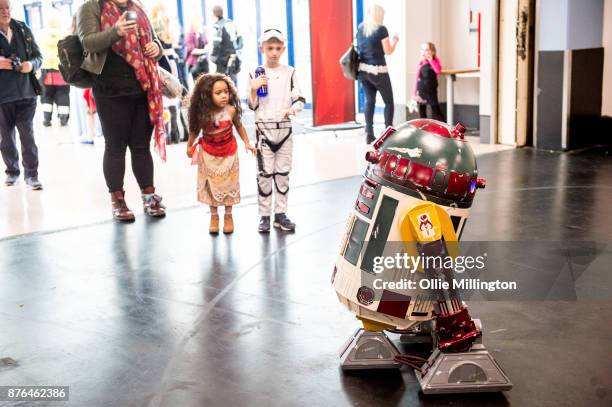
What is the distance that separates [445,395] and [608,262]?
76.4 inches

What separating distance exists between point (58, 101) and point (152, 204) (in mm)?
7528

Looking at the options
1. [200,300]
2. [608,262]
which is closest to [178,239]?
[200,300]

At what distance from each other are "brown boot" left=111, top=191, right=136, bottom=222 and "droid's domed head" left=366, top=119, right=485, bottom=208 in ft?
10.7

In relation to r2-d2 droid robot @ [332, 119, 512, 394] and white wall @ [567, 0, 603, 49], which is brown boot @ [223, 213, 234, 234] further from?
white wall @ [567, 0, 603, 49]

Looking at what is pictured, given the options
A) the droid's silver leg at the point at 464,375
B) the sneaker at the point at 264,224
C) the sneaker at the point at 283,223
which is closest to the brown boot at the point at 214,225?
the sneaker at the point at 264,224

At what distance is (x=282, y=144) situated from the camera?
5301 millimetres

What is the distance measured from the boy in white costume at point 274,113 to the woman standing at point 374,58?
161 inches

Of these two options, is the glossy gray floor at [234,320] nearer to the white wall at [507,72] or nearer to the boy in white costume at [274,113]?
the boy in white costume at [274,113]

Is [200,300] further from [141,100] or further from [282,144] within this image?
[141,100]

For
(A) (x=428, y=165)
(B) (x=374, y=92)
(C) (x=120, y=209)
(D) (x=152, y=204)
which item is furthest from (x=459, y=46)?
(A) (x=428, y=165)

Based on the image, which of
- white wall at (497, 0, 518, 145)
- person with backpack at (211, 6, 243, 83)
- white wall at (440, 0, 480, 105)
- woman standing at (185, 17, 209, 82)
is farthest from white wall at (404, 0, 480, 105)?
woman standing at (185, 17, 209, 82)

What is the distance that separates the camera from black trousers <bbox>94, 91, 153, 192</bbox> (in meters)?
5.70

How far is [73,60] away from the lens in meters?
5.61

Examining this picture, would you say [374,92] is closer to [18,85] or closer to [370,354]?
[18,85]
